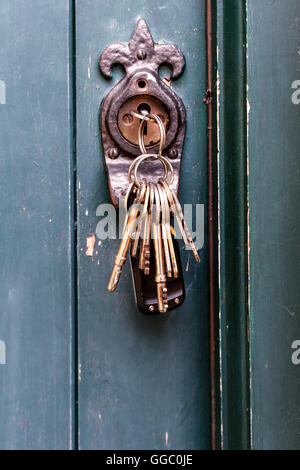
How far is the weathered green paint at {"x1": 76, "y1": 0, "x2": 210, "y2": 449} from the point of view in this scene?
0.52 m

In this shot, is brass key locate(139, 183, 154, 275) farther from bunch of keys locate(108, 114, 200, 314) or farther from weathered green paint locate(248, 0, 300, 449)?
weathered green paint locate(248, 0, 300, 449)

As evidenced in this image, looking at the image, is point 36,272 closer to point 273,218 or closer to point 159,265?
point 159,265

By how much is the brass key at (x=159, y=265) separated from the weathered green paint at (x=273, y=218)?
0.38 ft

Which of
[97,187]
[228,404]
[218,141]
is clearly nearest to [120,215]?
[97,187]

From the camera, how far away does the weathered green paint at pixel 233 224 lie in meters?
0.49

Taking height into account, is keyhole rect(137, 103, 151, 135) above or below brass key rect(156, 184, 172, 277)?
above

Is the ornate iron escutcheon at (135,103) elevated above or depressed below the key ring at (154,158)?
above

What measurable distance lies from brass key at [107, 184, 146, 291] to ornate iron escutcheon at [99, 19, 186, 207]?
0.06 m

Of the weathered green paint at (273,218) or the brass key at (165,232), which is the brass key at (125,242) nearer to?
the brass key at (165,232)

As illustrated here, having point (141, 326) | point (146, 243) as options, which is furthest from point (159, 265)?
point (141, 326)

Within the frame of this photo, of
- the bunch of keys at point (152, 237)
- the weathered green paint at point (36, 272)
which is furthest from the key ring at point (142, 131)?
the weathered green paint at point (36, 272)

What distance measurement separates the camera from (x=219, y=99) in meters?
0.50

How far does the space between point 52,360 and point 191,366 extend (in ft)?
0.59

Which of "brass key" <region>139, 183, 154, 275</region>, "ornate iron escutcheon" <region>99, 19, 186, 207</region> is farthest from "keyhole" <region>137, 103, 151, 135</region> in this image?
"brass key" <region>139, 183, 154, 275</region>
